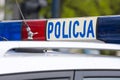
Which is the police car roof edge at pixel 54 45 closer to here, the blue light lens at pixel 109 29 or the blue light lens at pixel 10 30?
the blue light lens at pixel 109 29

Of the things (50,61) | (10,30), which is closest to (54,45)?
(50,61)

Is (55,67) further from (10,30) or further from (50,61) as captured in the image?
(10,30)

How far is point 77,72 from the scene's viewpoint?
228 centimetres

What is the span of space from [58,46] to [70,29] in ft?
0.91

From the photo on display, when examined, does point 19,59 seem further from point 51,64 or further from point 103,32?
point 103,32

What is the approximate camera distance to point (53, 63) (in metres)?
2.30

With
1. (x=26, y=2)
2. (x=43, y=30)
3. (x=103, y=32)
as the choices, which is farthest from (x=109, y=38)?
(x=26, y=2)

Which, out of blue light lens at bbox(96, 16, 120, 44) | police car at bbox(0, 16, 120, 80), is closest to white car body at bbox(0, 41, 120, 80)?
police car at bbox(0, 16, 120, 80)

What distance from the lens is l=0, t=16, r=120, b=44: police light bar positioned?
2.63m

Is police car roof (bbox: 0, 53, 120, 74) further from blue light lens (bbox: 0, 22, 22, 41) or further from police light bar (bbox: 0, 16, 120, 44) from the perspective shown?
blue light lens (bbox: 0, 22, 22, 41)

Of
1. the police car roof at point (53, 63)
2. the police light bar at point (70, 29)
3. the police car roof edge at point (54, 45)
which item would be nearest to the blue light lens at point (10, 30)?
the police light bar at point (70, 29)

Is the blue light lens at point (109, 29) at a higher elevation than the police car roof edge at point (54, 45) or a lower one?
higher

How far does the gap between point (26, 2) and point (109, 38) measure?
17.8ft

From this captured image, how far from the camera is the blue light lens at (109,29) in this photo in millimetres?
2600
